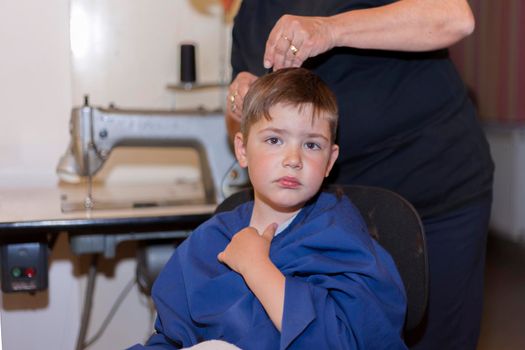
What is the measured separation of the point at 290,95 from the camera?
1342 mm

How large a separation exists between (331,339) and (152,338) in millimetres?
410

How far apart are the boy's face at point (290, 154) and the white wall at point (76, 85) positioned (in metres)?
1.25

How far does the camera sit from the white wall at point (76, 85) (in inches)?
92.5

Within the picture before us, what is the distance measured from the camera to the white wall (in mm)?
2350

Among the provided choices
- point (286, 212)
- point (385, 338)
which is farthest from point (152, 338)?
point (385, 338)

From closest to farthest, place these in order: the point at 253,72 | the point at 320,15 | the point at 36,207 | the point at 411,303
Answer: the point at 411,303, the point at 320,15, the point at 253,72, the point at 36,207

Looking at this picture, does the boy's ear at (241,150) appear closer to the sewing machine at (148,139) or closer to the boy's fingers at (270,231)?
the boy's fingers at (270,231)

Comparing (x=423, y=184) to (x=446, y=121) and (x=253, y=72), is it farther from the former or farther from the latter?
(x=253, y=72)

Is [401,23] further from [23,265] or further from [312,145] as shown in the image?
[23,265]

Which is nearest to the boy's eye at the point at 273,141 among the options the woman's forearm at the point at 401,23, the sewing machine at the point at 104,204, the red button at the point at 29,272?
the woman's forearm at the point at 401,23

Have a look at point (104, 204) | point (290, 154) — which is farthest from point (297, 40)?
point (104, 204)

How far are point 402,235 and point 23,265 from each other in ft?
3.64

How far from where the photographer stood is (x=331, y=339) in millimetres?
1213

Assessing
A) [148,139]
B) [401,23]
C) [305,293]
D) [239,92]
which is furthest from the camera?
[148,139]
